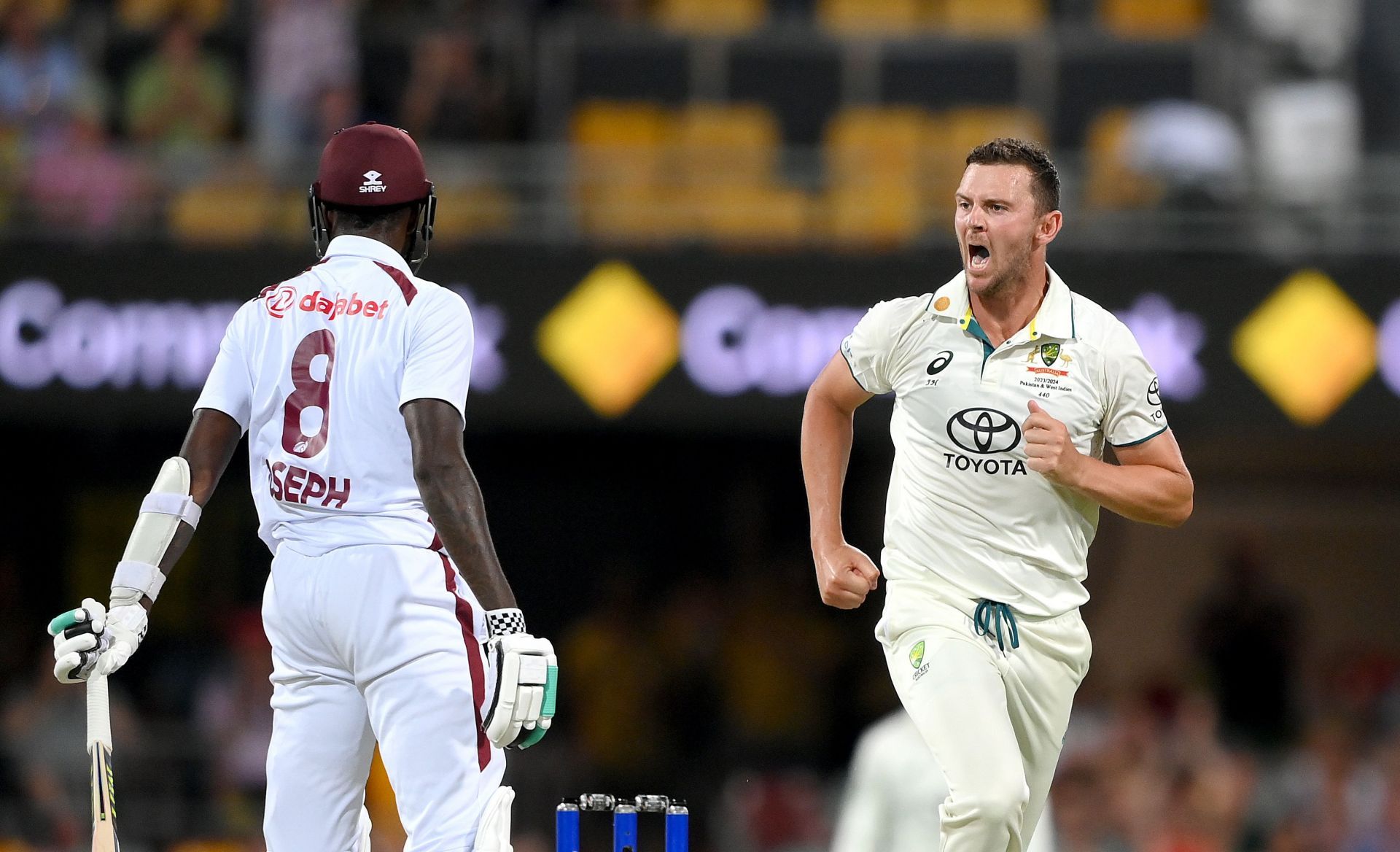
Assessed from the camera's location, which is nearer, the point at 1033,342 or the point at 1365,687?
the point at 1033,342

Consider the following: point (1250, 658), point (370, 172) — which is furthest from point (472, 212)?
point (370, 172)

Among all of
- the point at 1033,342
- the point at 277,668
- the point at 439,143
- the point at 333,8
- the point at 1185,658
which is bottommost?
the point at 1185,658

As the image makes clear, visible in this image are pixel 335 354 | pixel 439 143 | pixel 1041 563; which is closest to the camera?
pixel 335 354

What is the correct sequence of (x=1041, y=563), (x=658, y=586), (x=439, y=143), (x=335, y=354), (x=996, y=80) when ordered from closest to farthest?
1. (x=335, y=354)
2. (x=1041, y=563)
3. (x=439, y=143)
4. (x=996, y=80)
5. (x=658, y=586)

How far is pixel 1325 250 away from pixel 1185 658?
374cm

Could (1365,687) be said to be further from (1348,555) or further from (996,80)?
(996,80)

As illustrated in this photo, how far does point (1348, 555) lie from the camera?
15195 mm

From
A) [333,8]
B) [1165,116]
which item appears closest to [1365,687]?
[1165,116]

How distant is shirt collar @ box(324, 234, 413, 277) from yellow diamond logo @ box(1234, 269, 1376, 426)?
23.9 ft

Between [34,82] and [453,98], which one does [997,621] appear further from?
[34,82]

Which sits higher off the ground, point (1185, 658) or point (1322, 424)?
point (1322, 424)

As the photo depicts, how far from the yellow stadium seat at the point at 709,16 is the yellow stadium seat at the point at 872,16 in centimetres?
47

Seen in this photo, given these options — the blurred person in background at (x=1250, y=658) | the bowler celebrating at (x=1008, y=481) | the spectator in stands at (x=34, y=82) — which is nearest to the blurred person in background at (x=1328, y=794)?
the blurred person in background at (x=1250, y=658)

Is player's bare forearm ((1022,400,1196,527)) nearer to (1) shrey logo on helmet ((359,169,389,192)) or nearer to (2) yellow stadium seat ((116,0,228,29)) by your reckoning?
(1) shrey logo on helmet ((359,169,389,192))
